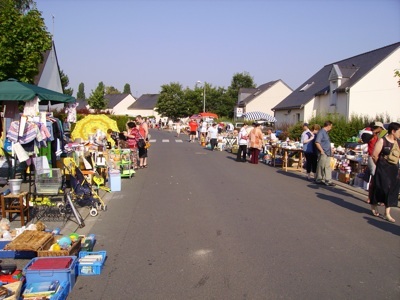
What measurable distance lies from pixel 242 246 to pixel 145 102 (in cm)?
10427

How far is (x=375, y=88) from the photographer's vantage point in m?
30.7

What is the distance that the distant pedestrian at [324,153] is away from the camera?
12.3 meters

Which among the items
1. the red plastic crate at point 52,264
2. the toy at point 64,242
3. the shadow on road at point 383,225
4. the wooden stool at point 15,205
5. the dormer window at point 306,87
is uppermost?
the dormer window at point 306,87

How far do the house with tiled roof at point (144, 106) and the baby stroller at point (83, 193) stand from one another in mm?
94919

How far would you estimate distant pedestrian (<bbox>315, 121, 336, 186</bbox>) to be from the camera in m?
12.3

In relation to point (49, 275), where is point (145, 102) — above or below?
above

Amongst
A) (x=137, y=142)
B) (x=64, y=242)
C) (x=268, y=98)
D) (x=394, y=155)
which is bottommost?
(x=64, y=242)

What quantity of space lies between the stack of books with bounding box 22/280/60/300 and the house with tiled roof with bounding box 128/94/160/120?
9908 centimetres

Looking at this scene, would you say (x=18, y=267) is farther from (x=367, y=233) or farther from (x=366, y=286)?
(x=367, y=233)

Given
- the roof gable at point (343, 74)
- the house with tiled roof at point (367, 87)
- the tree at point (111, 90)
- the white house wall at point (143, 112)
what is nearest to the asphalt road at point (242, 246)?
the house with tiled roof at point (367, 87)

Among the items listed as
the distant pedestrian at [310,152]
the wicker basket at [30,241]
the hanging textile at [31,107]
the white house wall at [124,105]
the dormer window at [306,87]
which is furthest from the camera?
the white house wall at [124,105]

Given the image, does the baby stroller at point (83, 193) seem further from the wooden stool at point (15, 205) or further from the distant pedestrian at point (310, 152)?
the distant pedestrian at point (310, 152)

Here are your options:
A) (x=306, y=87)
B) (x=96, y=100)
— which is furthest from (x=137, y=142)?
(x=96, y=100)

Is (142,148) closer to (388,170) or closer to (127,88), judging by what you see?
(388,170)
